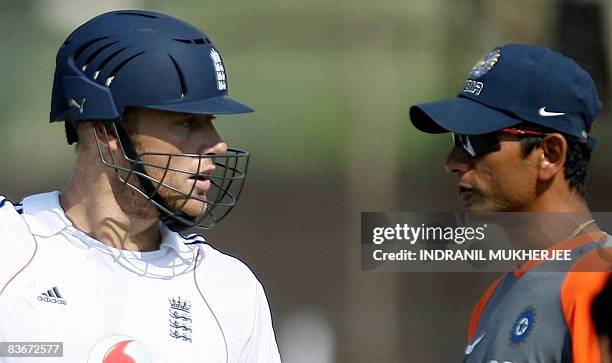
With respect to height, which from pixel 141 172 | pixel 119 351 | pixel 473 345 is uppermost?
pixel 141 172

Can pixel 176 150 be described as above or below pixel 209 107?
below

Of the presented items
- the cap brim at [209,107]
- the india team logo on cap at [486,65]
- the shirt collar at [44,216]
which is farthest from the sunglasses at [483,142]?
the shirt collar at [44,216]

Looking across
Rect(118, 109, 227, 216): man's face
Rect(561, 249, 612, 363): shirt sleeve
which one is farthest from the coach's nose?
Rect(561, 249, 612, 363): shirt sleeve

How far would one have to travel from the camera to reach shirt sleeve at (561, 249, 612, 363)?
2.43m

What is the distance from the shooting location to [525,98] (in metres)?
2.83

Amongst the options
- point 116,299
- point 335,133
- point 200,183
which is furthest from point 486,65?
point 335,133

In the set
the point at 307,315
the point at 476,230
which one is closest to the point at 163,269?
the point at 476,230

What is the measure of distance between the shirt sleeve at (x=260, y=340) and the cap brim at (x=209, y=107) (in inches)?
19.3

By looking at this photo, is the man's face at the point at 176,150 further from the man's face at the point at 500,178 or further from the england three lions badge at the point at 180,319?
the man's face at the point at 500,178

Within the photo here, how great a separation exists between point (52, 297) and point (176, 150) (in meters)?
0.50

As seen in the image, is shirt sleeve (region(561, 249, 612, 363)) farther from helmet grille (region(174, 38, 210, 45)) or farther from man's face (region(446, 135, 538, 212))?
helmet grille (region(174, 38, 210, 45))

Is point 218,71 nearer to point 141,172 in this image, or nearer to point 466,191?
point 141,172

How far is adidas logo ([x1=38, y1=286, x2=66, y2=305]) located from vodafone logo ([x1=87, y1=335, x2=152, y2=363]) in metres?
0.14

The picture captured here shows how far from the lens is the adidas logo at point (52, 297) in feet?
8.37
